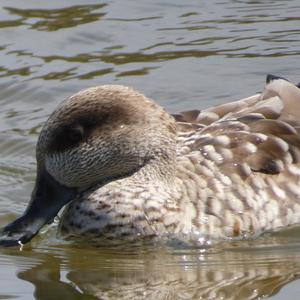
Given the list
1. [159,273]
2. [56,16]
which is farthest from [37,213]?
[56,16]

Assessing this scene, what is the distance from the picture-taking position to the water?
27.7 ft

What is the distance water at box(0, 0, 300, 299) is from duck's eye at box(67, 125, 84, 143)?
0.76 metres

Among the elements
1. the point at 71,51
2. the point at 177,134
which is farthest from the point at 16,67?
the point at 177,134

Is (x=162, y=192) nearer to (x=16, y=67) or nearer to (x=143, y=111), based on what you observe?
(x=143, y=111)

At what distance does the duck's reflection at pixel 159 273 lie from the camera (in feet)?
26.9

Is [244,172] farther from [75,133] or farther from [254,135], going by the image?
[75,133]

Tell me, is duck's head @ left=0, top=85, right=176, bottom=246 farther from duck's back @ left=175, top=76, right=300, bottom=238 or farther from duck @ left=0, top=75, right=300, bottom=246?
duck's back @ left=175, top=76, right=300, bottom=238

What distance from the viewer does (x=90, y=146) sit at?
9.20m

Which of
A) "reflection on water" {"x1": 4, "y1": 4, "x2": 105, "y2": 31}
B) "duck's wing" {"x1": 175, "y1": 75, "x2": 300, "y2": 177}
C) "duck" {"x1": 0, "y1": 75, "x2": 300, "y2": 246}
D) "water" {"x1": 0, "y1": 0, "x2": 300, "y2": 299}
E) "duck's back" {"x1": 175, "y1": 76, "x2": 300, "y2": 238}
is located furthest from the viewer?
"reflection on water" {"x1": 4, "y1": 4, "x2": 105, "y2": 31}

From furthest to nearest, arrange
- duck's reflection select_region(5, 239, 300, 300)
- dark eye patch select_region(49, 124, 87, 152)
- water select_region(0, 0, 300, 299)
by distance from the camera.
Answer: dark eye patch select_region(49, 124, 87, 152) < water select_region(0, 0, 300, 299) < duck's reflection select_region(5, 239, 300, 300)

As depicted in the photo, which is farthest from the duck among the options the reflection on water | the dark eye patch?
the reflection on water

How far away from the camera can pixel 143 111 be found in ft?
30.6

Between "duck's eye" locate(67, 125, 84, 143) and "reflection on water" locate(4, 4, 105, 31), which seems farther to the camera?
"reflection on water" locate(4, 4, 105, 31)

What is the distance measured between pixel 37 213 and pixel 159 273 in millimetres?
1066
